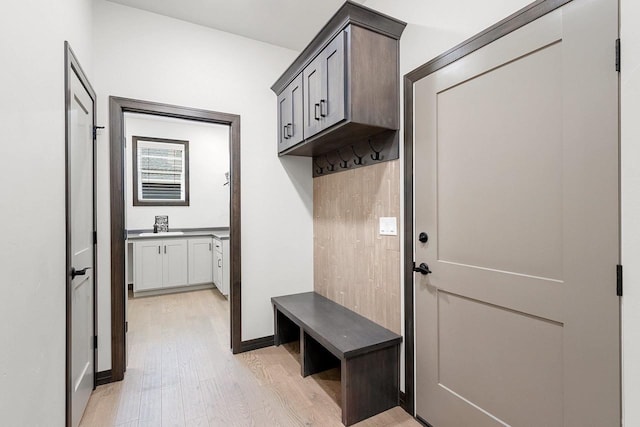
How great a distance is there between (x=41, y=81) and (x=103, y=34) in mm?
1422

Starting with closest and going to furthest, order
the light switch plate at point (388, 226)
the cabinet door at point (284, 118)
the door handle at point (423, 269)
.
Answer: the door handle at point (423, 269), the light switch plate at point (388, 226), the cabinet door at point (284, 118)

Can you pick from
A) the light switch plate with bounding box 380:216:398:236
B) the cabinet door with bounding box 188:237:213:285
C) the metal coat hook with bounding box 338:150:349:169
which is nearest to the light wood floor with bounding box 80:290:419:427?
the light switch plate with bounding box 380:216:398:236

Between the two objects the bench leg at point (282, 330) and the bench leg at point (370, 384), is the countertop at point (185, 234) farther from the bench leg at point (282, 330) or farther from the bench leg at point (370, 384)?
the bench leg at point (370, 384)

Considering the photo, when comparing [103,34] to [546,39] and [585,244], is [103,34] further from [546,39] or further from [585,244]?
[585,244]

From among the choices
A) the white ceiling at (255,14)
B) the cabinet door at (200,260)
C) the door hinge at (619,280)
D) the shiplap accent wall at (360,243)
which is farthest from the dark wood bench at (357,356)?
the cabinet door at (200,260)

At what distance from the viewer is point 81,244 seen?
1913mm

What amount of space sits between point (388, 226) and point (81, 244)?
200cm

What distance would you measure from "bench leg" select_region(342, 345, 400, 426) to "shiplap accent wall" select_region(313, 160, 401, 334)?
221 mm

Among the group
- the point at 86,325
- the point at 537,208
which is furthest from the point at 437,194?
the point at 86,325

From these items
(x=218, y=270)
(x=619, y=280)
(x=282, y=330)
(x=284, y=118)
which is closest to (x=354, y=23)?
(x=284, y=118)

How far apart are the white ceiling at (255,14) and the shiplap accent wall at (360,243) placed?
4.43 ft

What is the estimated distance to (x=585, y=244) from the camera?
1.13 meters

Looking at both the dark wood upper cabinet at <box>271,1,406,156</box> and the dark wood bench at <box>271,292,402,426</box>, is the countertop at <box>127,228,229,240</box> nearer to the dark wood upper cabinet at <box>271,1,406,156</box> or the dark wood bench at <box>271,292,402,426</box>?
the dark wood bench at <box>271,292,402,426</box>

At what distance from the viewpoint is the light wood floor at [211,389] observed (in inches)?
74.3
